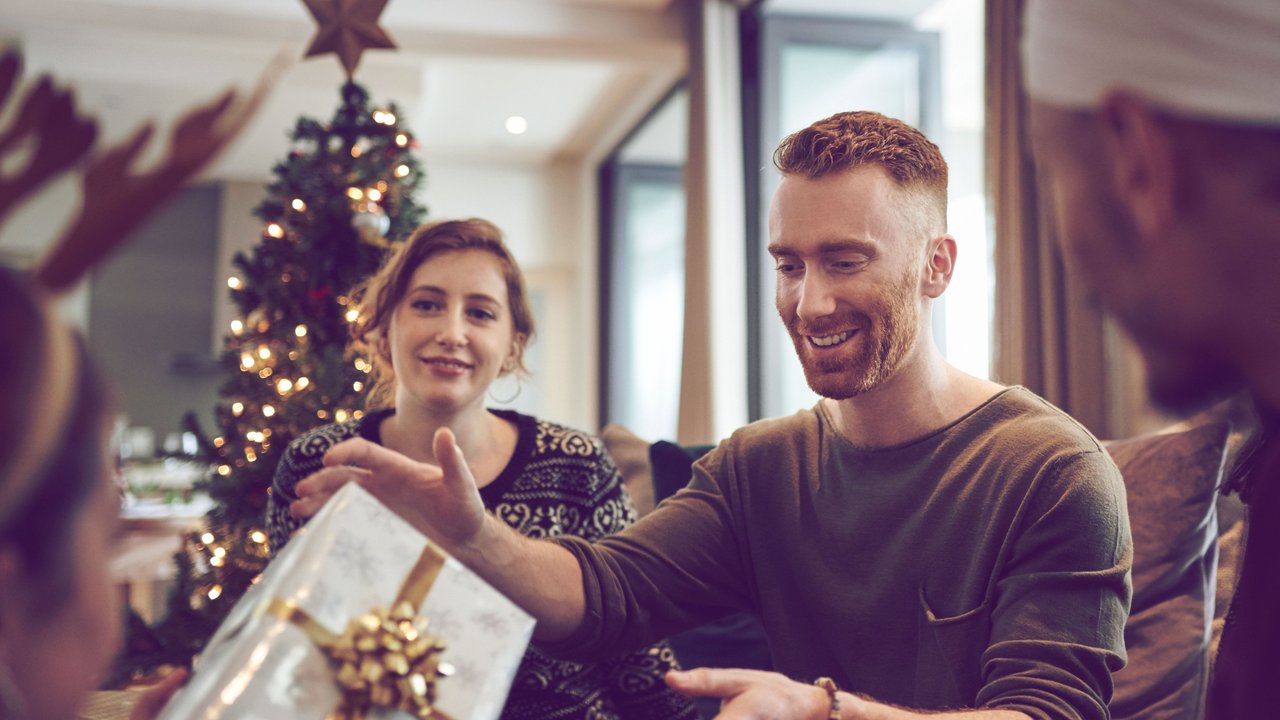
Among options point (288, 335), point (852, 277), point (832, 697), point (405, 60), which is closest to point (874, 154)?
point (852, 277)

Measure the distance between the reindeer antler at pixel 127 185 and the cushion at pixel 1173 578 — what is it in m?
1.50

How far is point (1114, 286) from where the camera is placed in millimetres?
646

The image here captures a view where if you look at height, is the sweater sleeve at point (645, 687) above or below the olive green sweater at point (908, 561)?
→ below

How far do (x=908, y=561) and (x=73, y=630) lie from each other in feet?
3.62

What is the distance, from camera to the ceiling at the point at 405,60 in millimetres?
4840

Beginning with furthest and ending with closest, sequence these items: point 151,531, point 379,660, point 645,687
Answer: point 151,531 < point 645,687 < point 379,660

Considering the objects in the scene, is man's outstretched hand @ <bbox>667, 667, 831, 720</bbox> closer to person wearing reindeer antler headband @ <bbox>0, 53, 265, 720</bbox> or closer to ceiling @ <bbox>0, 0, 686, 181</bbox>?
person wearing reindeer antler headband @ <bbox>0, 53, 265, 720</bbox>

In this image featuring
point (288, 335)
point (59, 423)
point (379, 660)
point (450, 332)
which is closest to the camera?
point (59, 423)

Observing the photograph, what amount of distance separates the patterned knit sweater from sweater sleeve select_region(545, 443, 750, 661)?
1.04 ft

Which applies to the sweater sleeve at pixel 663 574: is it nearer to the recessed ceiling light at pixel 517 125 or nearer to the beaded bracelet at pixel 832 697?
the beaded bracelet at pixel 832 697

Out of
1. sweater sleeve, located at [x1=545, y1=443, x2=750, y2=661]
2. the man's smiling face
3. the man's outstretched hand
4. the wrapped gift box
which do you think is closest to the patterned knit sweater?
sweater sleeve, located at [x1=545, y1=443, x2=750, y2=661]

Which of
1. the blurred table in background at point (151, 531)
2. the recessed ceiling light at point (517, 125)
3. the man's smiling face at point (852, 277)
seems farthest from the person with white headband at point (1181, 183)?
the recessed ceiling light at point (517, 125)

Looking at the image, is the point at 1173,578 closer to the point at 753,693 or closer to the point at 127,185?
the point at 753,693

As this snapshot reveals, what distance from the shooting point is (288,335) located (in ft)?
9.44
